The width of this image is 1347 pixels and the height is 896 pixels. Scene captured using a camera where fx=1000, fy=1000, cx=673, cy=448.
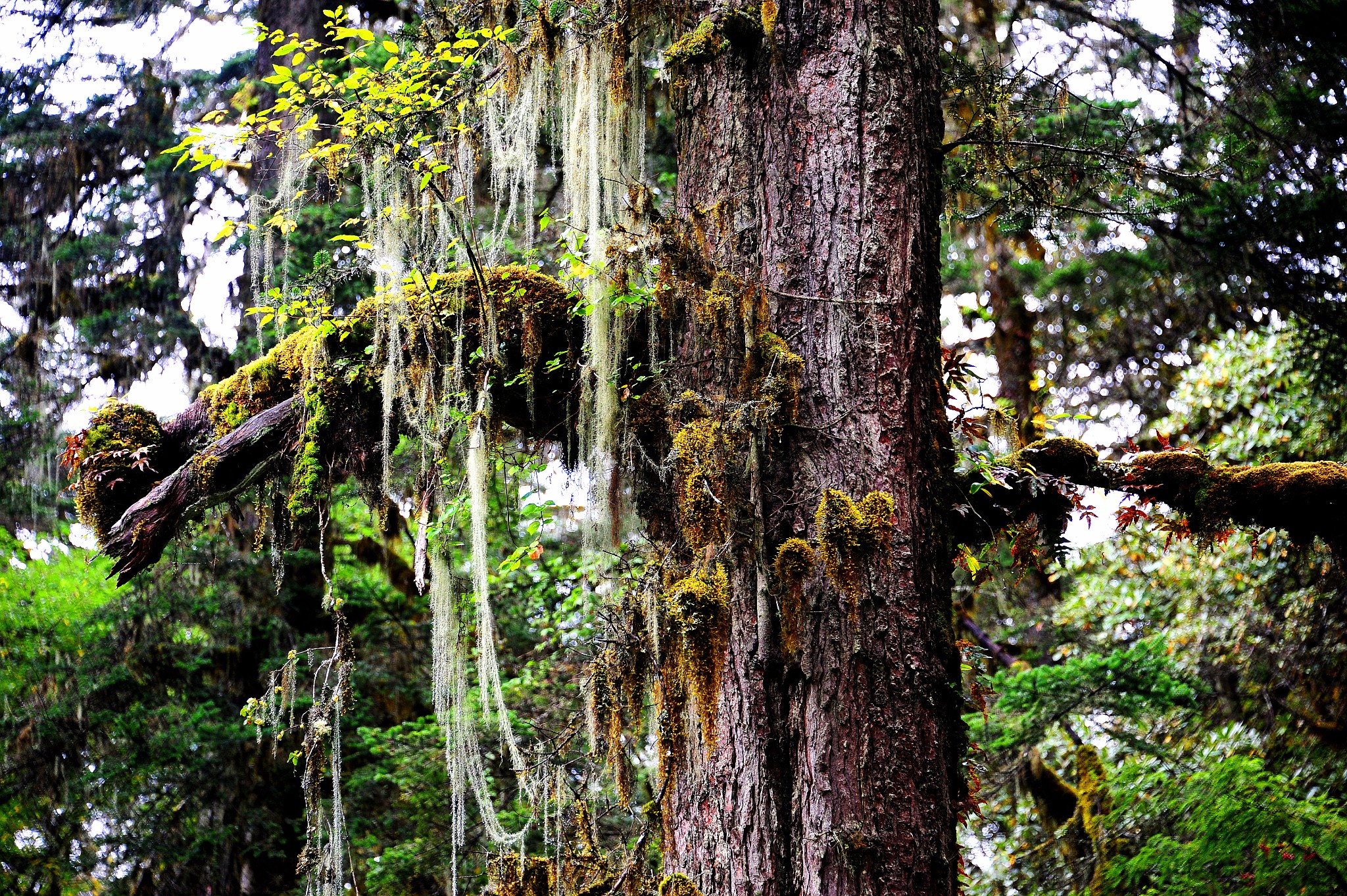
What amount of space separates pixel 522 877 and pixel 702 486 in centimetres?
139

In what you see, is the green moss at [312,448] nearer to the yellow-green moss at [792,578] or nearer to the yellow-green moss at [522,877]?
the yellow-green moss at [522,877]

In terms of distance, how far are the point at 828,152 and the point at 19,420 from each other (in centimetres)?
867

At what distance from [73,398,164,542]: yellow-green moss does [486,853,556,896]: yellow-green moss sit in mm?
2196

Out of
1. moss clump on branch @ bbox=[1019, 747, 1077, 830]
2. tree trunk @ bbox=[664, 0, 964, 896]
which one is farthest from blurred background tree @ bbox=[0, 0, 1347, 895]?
tree trunk @ bbox=[664, 0, 964, 896]

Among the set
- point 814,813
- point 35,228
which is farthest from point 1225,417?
point 35,228

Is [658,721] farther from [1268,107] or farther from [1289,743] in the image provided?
[1268,107]

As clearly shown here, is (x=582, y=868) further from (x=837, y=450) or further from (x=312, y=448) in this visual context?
(x=312, y=448)

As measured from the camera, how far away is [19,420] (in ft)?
30.0

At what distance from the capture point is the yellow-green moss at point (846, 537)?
2.95 m

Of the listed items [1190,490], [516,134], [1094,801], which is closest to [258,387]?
[516,134]

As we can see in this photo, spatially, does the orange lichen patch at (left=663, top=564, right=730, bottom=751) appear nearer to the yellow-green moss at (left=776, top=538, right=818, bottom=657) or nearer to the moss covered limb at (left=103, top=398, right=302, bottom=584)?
the yellow-green moss at (left=776, top=538, right=818, bottom=657)

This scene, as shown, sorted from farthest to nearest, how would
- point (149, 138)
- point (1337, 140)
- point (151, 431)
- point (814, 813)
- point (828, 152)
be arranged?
point (149, 138) < point (1337, 140) < point (151, 431) < point (828, 152) < point (814, 813)

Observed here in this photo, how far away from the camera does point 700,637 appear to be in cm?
292

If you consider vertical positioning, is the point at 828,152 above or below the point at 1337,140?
below
